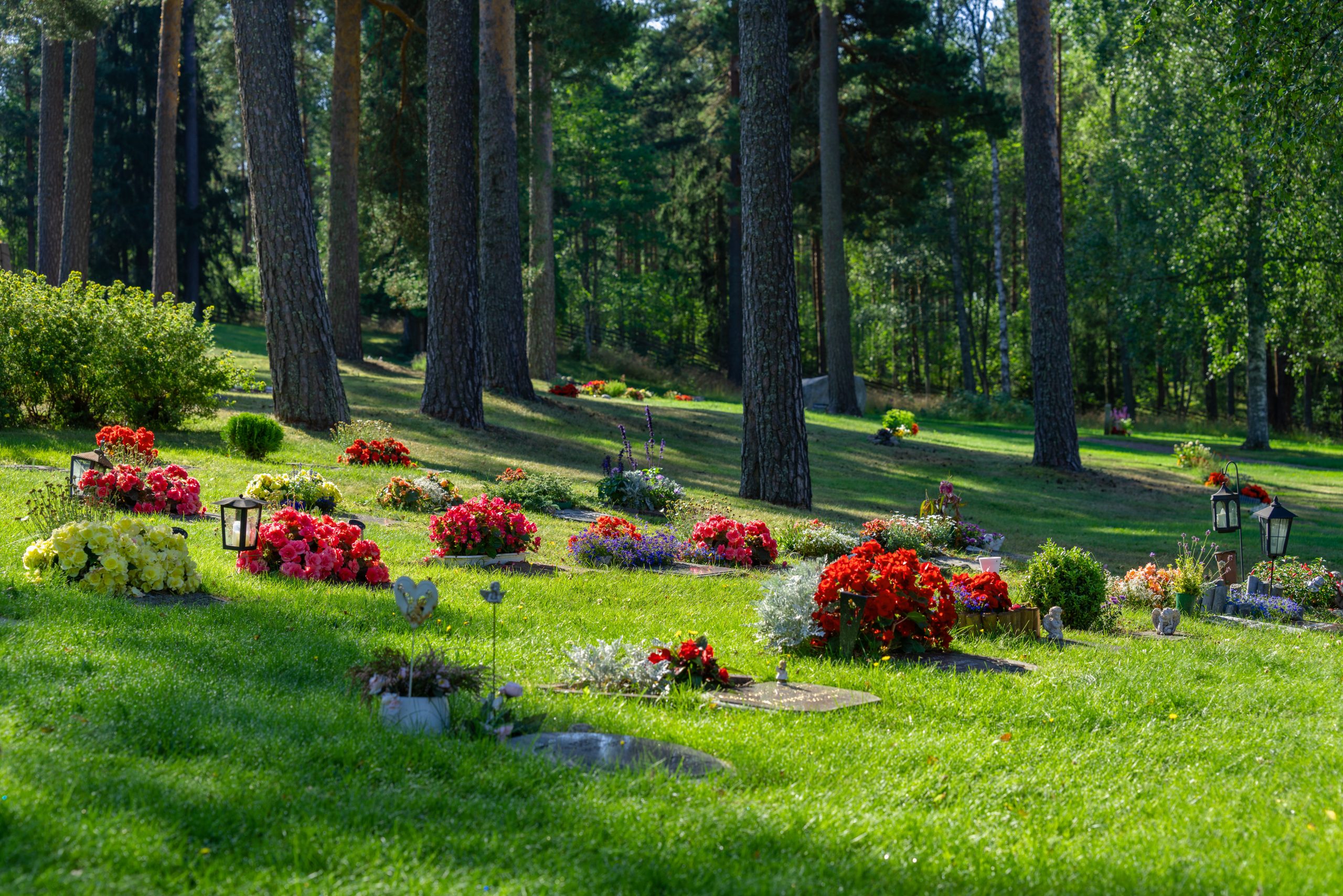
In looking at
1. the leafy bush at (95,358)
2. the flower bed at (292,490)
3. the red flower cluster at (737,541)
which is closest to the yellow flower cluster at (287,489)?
the flower bed at (292,490)

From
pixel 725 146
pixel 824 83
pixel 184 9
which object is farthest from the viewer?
pixel 184 9

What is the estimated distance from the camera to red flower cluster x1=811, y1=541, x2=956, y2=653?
584 cm

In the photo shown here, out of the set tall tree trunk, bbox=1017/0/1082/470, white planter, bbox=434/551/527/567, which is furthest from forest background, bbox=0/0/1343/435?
white planter, bbox=434/551/527/567

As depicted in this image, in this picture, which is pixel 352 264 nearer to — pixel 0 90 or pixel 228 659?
pixel 228 659

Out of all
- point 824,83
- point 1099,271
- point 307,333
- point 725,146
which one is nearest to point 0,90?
point 725,146

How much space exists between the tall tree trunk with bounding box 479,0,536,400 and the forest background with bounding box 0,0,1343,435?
10.3 ft

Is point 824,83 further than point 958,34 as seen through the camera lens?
No

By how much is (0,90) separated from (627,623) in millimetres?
47952

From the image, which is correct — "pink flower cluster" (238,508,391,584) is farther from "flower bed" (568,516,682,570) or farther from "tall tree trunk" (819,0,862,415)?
"tall tree trunk" (819,0,862,415)

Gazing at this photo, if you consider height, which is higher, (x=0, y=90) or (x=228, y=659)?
(x=0, y=90)

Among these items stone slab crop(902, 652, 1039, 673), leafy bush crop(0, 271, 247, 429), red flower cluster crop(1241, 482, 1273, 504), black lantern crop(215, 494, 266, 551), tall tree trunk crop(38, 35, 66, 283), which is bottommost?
stone slab crop(902, 652, 1039, 673)

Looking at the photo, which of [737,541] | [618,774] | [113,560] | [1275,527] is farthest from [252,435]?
[1275,527]

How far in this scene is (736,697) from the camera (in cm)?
482

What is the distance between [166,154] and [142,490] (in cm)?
1690
